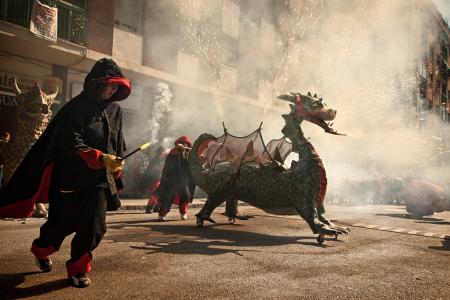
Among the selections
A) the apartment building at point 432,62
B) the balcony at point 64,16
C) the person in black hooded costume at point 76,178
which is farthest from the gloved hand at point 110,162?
the apartment building at point 432,62

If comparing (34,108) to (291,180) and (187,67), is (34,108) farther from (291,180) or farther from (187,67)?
(187,67)

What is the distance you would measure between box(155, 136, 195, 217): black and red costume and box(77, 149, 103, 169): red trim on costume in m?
4.38

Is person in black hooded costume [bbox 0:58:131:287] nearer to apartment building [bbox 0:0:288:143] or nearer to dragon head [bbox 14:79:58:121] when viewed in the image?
dragon head [bbox 14:79:58:121]

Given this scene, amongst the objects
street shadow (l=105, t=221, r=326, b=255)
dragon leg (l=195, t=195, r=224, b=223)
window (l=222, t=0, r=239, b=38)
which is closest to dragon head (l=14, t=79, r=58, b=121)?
street shadow (l=105, t=221, r=326, b=255)

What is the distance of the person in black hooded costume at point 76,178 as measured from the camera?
3.07 meters

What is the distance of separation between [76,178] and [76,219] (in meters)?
0.35

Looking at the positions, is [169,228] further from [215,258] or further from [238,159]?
[215,258]

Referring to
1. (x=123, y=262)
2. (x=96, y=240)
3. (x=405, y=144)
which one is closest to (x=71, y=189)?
(x=96, y=240)

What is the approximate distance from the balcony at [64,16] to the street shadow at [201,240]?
809 cm

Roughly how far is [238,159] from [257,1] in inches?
609

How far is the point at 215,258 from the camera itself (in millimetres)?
4031

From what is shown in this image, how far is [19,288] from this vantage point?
2789mm

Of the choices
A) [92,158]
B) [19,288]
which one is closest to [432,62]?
[92,158]

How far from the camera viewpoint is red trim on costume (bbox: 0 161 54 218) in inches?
128
